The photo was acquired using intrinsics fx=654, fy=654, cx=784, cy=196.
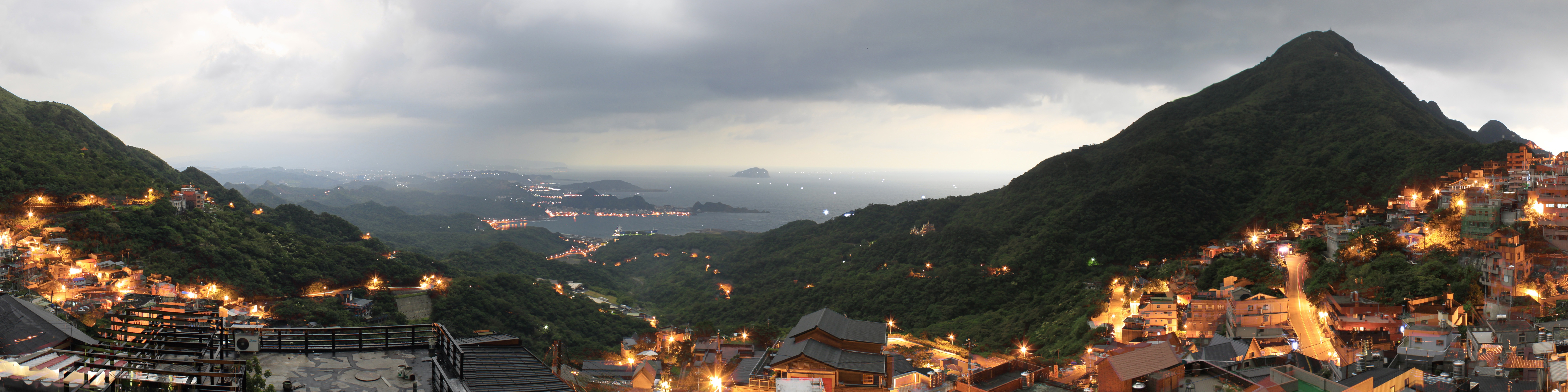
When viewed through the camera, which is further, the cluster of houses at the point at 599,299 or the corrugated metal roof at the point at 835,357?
the cluster of houses at the point at 599,299

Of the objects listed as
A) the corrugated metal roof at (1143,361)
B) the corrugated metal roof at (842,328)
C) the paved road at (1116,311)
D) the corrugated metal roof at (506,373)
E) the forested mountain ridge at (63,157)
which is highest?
the forested mountain ridge at (63,157)

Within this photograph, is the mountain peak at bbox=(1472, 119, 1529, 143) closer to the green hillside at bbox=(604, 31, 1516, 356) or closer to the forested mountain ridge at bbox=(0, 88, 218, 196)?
the green hillside at bbox=(604, 31, 1516, 356)

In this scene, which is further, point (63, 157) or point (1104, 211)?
point (1104, 211)

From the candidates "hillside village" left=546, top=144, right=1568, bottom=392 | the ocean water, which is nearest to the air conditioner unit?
"hillside village" left=546, top=144, right=1568, bottom=392

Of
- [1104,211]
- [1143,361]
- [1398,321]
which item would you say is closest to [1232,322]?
[1398,321]

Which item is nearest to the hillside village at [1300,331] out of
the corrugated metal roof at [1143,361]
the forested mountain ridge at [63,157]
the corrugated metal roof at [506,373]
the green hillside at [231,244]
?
the corrugated metal roof at [1143,361]

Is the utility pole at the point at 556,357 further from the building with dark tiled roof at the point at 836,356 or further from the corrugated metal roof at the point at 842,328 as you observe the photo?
the corrugated metal roof at the point at 842,328

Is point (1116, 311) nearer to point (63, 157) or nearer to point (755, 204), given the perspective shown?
point (63, 157)
